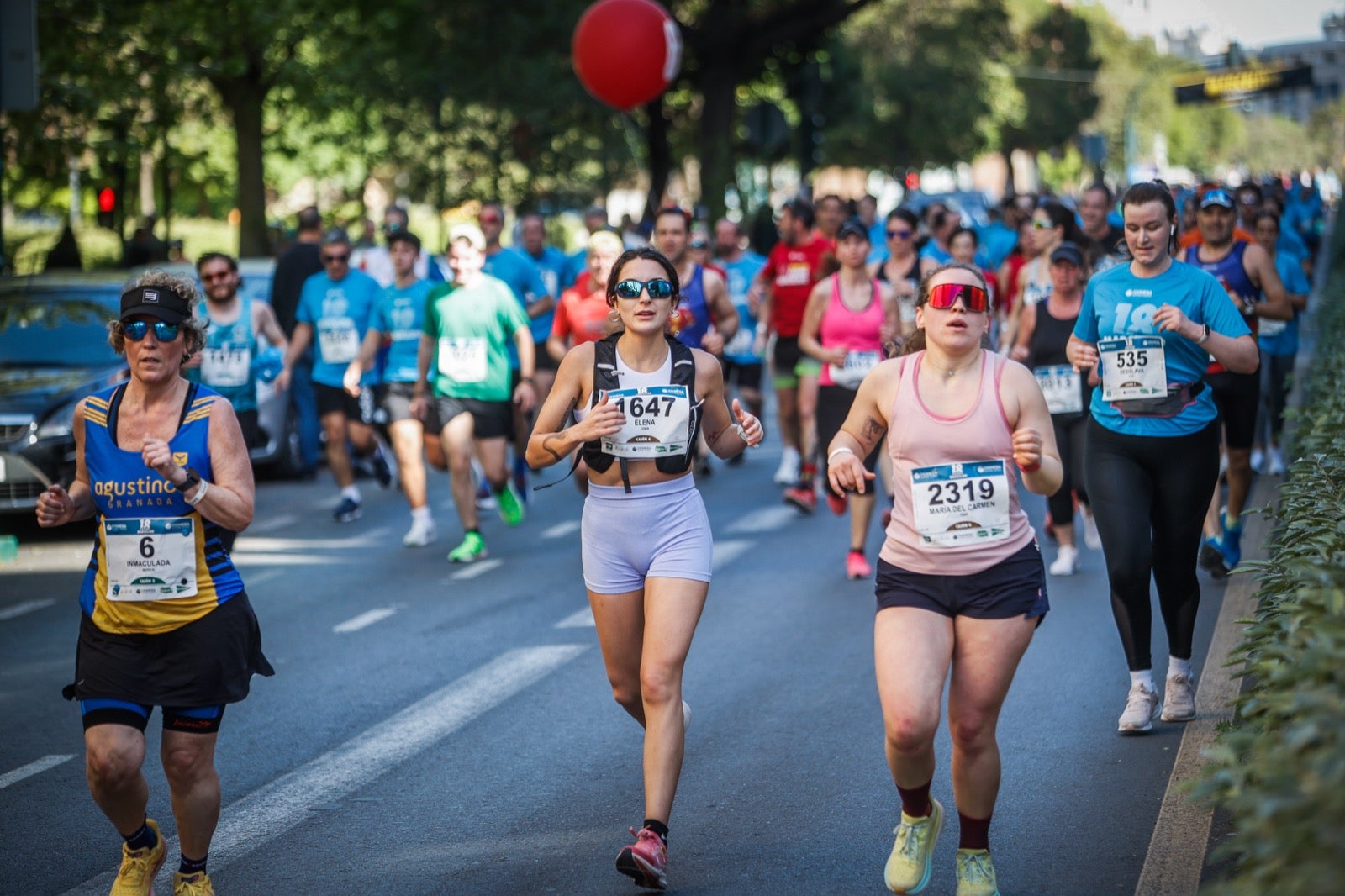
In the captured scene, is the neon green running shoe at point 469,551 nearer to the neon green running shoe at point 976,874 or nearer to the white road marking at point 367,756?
A: the white road marking at point 367,756

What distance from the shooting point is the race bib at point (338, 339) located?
1233 centimetres

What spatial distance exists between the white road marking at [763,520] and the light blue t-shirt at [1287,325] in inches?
135

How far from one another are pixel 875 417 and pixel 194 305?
79.2 inches

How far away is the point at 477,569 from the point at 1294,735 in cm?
815

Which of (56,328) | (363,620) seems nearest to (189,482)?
(363,620)

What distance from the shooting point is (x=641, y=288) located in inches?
217

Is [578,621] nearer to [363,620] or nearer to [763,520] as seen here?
[363,620]

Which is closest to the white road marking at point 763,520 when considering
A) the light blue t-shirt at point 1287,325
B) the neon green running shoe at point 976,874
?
the light blue t-shirt at point 1287,325

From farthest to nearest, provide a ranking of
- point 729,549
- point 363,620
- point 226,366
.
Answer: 1. point 729,549
2. point 226,366
3. point 363,620

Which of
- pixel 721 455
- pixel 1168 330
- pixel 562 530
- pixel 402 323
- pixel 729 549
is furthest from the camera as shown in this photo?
pixel 562 530

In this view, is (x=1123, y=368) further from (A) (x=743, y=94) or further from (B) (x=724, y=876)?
(A) (x=743, y=94)

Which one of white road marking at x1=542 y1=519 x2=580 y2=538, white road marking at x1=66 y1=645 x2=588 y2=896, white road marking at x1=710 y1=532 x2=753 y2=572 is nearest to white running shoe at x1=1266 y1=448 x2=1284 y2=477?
white road marking at x1=710 y1=532 x2=753 y2=572

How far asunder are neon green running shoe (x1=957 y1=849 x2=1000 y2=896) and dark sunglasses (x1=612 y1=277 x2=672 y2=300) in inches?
76.1

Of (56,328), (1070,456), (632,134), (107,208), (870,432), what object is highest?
(632,134)
